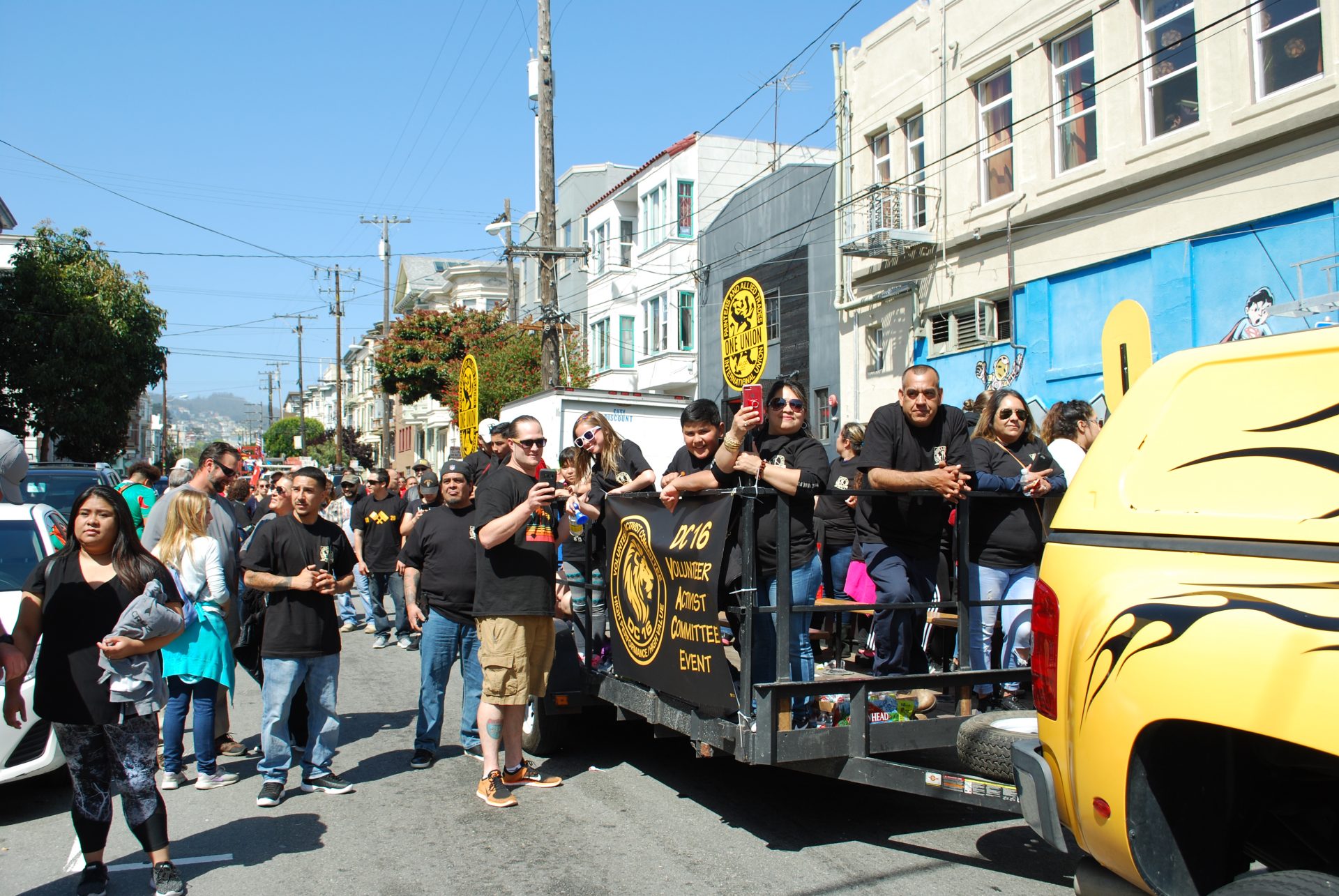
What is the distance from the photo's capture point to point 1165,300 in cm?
1555

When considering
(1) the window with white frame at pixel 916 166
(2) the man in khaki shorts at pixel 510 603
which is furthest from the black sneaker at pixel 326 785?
(1) the window with white frame at pixel 916 166

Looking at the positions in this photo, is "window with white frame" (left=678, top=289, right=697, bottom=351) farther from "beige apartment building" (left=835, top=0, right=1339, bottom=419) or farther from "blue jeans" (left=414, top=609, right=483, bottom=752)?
"blue jeans" (left=414, top=609, right=483, bottom=752)

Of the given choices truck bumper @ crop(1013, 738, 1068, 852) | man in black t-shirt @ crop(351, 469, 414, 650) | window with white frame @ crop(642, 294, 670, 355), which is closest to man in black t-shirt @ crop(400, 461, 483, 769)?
truck bumper @ crop(1013, 738, 1068, 852)

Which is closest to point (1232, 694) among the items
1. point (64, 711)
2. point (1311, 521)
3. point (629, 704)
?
point (1311, 521)

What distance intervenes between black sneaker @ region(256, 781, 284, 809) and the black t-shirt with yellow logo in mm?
7043

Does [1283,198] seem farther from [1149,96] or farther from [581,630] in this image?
[581,630]

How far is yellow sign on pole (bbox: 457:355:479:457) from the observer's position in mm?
14789

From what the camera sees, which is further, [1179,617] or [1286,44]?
[1286,44]

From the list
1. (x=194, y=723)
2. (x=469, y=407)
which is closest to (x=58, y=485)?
(x=469, y=407)

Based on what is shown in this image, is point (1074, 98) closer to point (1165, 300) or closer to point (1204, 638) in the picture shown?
point (1165, 300)

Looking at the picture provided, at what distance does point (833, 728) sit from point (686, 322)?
2734 cm

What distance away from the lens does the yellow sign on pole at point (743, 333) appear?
9.46m

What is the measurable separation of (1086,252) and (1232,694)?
1580 cm

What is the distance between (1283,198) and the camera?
1398cm
